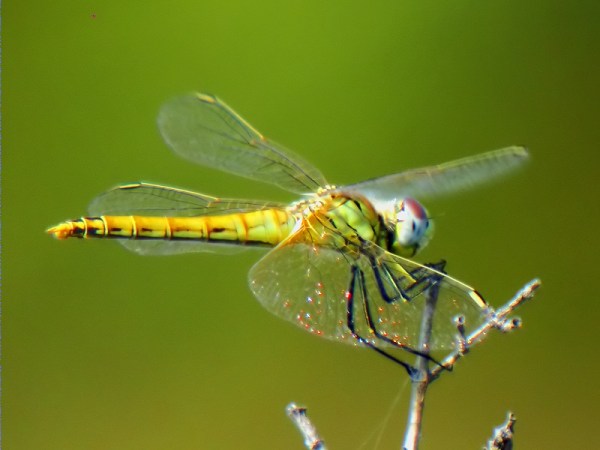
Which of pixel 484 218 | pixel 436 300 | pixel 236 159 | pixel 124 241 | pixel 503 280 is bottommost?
pixel 436 300

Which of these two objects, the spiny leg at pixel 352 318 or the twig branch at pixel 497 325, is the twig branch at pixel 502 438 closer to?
the twig branch at pixel 497 325

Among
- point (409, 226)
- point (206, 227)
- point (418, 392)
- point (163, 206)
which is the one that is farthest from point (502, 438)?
point (163, 206)

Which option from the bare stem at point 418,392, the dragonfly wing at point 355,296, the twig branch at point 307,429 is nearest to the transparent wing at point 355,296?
the dragonfly wing at point 355,296

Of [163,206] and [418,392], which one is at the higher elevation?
[163,206]

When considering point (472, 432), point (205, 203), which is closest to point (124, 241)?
point (205, 203)

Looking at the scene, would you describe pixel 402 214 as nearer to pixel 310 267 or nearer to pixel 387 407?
pixel 310 267

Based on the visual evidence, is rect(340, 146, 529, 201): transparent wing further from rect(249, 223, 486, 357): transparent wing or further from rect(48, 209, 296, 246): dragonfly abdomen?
rect(48, 209, 296, 246): dragonfly abdomen

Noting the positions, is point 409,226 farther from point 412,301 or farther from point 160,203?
point 160,203
